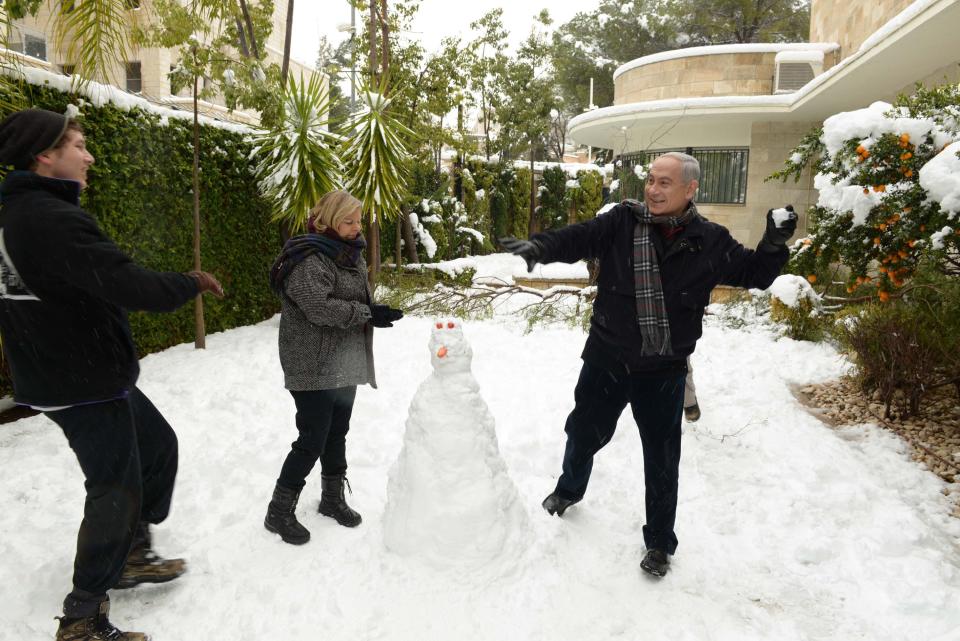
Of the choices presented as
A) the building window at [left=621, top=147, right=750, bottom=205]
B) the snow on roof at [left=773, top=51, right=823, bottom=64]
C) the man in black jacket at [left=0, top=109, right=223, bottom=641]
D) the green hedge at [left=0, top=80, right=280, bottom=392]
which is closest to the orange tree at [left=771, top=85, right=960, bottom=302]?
the man in black jacket at [left=0, top=109, right=223, bottom=641]

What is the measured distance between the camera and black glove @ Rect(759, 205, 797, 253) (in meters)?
2.44

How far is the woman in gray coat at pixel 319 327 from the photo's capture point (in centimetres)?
270

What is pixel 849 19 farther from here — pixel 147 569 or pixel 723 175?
pixel 147 569

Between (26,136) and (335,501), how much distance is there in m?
2.10

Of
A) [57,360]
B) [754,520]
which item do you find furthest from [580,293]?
[57,360]

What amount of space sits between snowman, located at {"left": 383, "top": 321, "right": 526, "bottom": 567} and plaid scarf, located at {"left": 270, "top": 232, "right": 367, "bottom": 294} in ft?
1.89

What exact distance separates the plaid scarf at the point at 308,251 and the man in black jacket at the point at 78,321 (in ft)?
2.19

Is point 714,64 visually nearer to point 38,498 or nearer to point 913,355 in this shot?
point 913,355

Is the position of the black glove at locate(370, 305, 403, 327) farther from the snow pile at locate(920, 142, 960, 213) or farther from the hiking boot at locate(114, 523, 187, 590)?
the snow pile at locate(920, 142, 960, 213)

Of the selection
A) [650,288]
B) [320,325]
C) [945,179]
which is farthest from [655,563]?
[945,179]

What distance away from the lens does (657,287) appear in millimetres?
2648

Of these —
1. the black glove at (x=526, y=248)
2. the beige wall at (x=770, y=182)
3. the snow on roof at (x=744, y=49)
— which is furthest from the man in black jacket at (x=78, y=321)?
the snow on roof at (x=744, y=49)

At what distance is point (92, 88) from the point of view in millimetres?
4816

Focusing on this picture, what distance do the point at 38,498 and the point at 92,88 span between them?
3454mm
